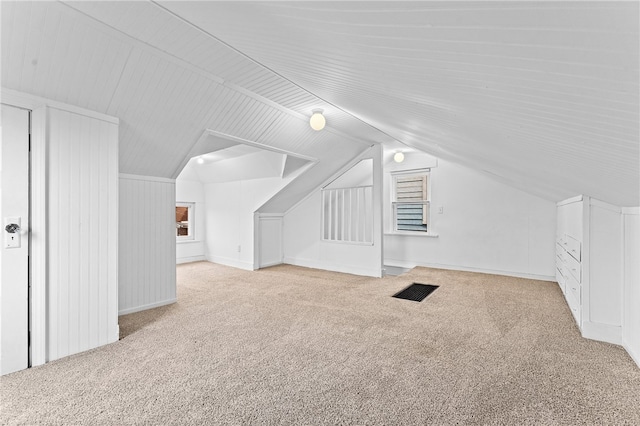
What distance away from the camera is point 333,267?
5395 mm

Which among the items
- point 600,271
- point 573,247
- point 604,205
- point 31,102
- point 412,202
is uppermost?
point 31,102

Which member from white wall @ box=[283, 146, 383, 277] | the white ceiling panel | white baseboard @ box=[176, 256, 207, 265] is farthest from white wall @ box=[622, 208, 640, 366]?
white baseboard @ box=[176, 256, 207, 265]

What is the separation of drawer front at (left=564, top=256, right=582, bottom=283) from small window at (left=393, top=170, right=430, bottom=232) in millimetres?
2465

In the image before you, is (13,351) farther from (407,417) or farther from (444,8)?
(444,8)

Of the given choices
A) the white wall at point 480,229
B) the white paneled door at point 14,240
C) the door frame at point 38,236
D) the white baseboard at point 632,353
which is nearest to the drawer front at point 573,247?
the white baseboard at point 632,353

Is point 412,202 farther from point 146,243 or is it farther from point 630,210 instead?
point 146,243

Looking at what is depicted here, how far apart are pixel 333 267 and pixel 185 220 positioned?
3.37 m

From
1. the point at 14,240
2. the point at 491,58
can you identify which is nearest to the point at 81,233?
the point at 14,240

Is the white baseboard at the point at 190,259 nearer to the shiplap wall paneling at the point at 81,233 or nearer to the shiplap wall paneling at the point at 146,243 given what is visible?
the shiplap wall paneling at the point at 146,243

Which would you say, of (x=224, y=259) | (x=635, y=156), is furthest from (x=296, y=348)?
(x=224, y=259)

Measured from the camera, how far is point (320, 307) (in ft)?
10.7

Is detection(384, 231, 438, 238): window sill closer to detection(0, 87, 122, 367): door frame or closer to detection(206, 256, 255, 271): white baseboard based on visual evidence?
detection(206, 256, 255, 271): white baseboard

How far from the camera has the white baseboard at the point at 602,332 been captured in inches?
90.1

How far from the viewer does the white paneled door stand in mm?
1933
